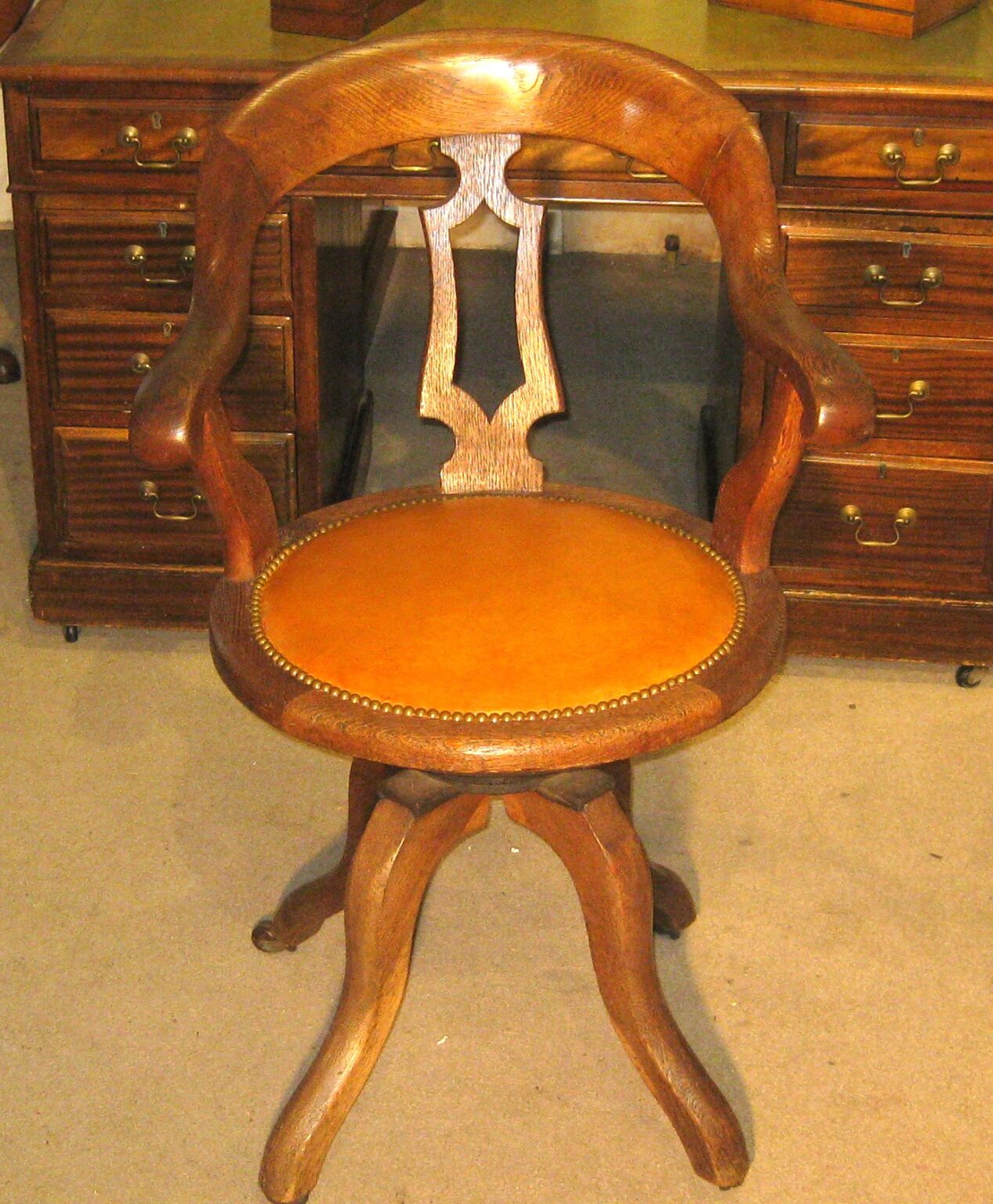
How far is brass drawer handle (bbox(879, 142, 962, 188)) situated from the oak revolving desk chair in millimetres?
522

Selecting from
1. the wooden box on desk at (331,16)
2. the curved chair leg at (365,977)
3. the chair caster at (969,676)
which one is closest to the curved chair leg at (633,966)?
the curved chair leg at (365,977)

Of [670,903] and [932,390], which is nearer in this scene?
[670,903]

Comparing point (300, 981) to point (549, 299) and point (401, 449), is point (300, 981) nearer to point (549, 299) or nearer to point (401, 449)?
point (401, 449)

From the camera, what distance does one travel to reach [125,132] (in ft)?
7.10

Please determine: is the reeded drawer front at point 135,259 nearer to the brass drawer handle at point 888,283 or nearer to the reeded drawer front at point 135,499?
the reeded drawer front at point 135,499

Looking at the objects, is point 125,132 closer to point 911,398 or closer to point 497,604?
point 497,604

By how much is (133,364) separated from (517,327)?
801mm

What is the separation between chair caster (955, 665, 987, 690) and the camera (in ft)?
8.09

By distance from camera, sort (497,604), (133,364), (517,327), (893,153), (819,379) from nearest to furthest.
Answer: (819,379) → (497,604) → (517,327) → (893,153) → (133,364)

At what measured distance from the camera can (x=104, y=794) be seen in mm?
2215

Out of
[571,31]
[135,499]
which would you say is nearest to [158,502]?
[135,499]

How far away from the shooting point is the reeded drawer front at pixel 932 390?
2.27 meters

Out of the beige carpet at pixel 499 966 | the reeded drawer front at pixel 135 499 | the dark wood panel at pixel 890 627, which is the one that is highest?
the reeded drawer front at pixel 135 499

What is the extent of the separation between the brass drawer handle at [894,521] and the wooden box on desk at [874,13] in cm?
64
